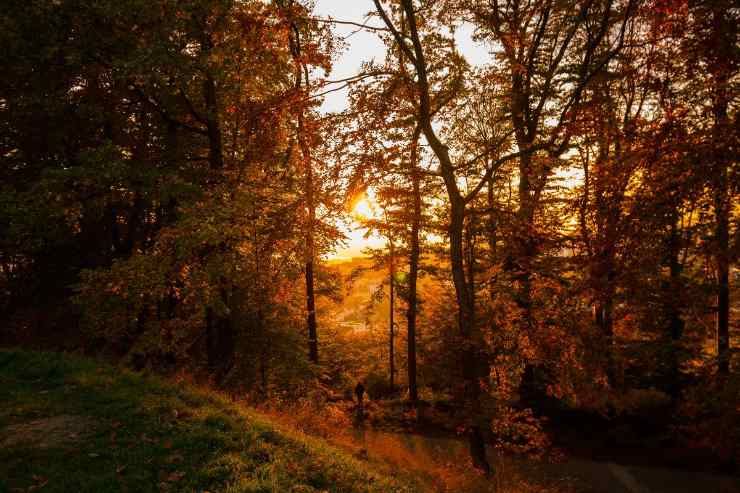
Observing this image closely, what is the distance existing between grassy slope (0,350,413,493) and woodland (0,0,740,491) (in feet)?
9.54

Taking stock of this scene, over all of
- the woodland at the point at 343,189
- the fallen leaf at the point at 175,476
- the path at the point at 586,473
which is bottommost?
the path at the point at 586,473

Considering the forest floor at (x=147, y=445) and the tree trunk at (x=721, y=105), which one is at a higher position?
the tree trunk at (x=721, y=105)

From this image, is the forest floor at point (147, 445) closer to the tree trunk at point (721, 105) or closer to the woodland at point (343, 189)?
the woodland at point (343, 189)

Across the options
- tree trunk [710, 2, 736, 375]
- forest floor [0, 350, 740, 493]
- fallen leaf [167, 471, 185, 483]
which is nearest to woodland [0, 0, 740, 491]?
tree trunk [710, 2, 736, 375]

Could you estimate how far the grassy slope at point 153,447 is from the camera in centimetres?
546

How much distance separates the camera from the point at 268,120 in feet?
36.3

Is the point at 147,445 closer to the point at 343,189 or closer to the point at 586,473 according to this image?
the point at 343,189

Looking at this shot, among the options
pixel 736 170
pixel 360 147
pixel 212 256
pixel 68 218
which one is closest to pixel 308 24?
pixel 360 147

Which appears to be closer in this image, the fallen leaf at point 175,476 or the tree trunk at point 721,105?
the fallen leaf at point 175,476

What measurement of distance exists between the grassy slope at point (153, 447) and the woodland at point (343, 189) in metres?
2.91

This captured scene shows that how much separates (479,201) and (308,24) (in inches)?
583

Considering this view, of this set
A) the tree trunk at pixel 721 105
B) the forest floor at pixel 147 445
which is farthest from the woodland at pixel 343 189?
the forest floor at pixel 147 445

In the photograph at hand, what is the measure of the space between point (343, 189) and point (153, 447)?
7136mm

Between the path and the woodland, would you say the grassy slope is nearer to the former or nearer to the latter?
the woodland
